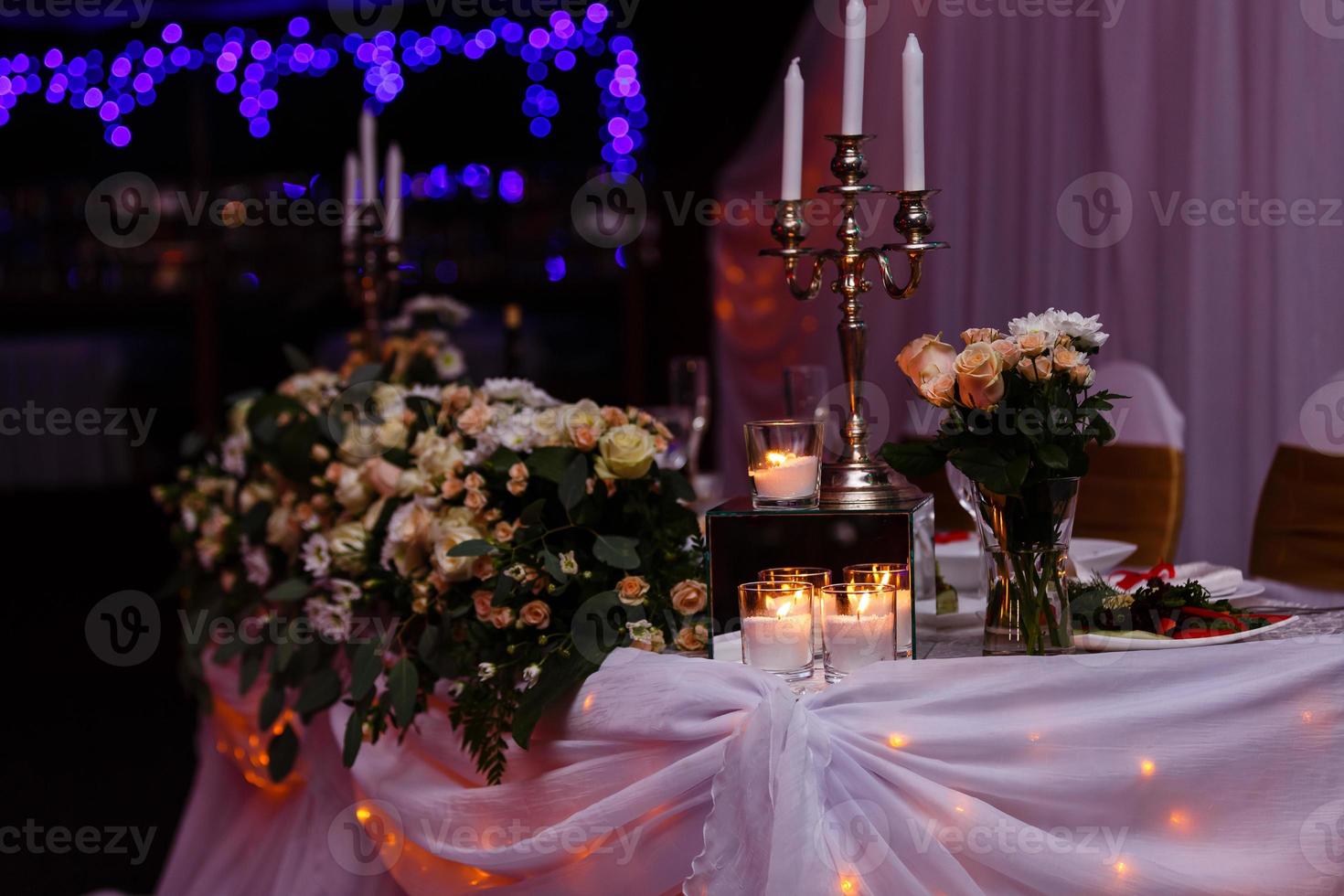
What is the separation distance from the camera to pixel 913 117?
146 centimetres

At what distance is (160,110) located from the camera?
18.3 ft

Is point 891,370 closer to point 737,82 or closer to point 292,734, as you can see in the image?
point 737,82

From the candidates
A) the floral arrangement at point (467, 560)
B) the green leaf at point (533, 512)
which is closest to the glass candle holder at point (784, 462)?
the floral arrangement at point (467, 560)

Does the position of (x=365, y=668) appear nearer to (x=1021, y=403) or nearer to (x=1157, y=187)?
(x=1021, y=403)

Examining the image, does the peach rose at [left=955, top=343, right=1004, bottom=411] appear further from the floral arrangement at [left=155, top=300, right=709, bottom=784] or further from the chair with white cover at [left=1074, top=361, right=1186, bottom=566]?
the chair with white cover at [left=1074, top=361, right=1186, bottom=566]

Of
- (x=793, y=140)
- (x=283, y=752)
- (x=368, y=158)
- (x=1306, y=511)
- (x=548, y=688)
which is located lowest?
(x=283, y=752)

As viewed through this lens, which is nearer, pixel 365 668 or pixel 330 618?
pixel 365 668

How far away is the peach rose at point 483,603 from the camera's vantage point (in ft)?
5.12

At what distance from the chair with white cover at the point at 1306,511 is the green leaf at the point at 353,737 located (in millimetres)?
1435

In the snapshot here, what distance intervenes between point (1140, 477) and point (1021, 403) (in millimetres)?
1309

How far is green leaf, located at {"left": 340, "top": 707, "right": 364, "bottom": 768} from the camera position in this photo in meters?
1.70

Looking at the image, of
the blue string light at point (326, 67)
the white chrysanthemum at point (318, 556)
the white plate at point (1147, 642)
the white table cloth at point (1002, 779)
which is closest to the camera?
the white table cloth at point (1002, 779)

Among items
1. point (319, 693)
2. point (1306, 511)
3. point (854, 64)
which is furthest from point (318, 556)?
point (1306, 511)

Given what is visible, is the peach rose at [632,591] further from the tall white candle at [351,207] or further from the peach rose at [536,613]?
the tall white candle at [351,207]
